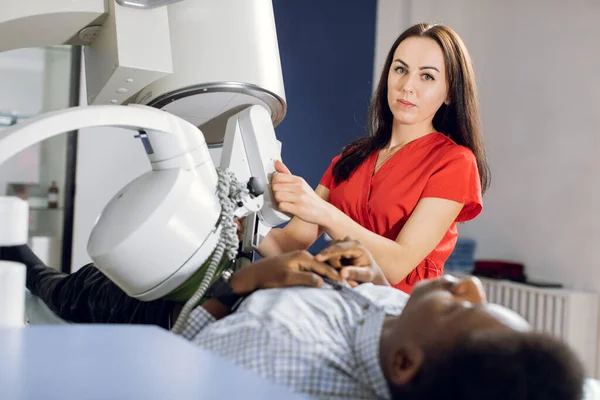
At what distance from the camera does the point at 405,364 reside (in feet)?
2.14

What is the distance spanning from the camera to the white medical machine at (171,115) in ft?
3.15

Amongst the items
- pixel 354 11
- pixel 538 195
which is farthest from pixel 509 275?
pixel 354 11

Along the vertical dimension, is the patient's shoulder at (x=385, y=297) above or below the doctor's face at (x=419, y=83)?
below

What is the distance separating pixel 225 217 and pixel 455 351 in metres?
0.54

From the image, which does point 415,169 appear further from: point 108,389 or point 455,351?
point 108,389

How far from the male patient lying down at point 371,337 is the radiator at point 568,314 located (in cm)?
259

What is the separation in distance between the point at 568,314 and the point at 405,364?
293 centimetres

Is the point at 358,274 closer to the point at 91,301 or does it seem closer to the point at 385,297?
the point at 385,297

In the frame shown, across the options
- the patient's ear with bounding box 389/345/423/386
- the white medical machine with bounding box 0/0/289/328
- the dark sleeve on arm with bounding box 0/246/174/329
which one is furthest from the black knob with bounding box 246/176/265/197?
the patient's ear with bounding box 389/345/423/386

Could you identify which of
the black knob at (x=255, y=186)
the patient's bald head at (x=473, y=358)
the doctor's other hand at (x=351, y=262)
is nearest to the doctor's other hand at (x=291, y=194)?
the black knob at (x=255, y=186)

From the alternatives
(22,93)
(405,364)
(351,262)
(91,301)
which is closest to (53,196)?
(22,93)

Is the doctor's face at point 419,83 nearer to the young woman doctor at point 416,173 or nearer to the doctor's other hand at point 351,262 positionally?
the young woman doctor at point 416,173

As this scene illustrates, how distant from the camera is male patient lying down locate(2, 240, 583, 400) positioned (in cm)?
56

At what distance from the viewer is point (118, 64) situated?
1149 mm
